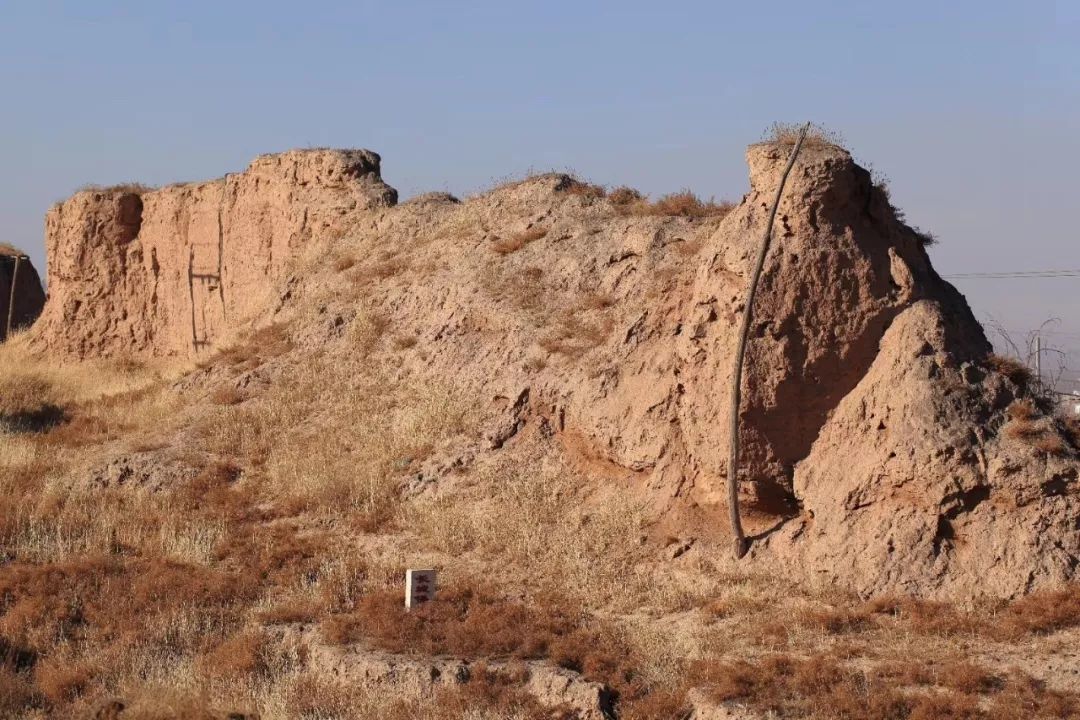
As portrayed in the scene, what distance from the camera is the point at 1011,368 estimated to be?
1155cm

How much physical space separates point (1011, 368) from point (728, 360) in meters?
2.50

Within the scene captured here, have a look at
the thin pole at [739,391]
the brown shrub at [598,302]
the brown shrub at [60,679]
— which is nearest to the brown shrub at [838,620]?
the thin pole at [739,391]

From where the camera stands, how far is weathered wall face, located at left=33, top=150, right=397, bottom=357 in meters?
20.9

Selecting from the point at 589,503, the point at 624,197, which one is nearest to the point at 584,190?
the point at 624,197

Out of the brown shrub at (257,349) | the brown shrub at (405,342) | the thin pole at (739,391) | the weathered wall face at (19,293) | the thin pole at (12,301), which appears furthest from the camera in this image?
the weathered wall face at (19,293)

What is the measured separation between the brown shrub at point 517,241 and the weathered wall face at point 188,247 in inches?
147

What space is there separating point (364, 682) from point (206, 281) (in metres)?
14.0

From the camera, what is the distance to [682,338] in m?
12.7

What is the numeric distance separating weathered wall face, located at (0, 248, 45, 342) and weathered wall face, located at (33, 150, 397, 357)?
17.9 feet

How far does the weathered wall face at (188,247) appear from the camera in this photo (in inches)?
822

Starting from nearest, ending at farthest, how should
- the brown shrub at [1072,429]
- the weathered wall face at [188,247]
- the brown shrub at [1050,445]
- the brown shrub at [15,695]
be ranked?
the brown shrub at [15,695] < the brown shrub at [1050,445] < the brown shrub at [1072,429] < the weathered wall face at [188,247]

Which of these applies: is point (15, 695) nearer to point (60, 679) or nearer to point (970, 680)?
point (60, 679)

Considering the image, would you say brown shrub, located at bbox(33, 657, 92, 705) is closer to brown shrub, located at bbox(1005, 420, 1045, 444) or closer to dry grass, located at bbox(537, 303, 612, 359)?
dry grass, located at bbox(537, 303, 612, 359)

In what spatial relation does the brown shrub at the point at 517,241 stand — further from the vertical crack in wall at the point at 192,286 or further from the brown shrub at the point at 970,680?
the brown shrub at the point at 970,680
